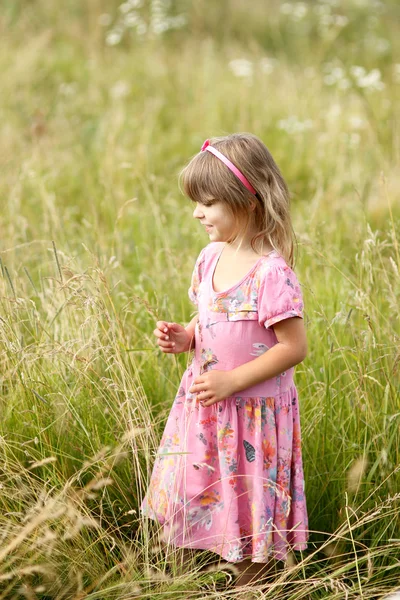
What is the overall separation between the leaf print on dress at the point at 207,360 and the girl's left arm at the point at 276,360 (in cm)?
10

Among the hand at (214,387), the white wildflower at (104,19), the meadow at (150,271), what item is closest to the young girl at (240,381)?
the hand at (214,387)

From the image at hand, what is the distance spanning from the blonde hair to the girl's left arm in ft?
0.70

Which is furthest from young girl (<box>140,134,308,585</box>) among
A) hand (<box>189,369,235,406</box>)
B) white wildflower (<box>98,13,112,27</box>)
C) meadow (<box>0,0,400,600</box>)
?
white wildflower (<box>98,13,112,27</box>)

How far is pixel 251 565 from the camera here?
6.73 ft

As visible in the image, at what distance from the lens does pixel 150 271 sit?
10.9 feet

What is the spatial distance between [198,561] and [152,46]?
6292mm

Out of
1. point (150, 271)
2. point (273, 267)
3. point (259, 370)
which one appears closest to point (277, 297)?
point (273, 267)

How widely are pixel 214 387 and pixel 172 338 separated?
0.25 meters

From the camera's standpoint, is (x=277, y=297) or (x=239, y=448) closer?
(x=277, y=297)

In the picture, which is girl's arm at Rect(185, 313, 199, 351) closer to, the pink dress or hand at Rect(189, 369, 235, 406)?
the pink dress

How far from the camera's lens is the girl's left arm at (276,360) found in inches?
74.5

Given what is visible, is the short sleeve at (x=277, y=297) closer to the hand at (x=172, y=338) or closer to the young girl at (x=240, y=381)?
the young girl at (x=240, y=381)

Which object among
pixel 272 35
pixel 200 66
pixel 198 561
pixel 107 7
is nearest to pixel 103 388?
pixel 198 561

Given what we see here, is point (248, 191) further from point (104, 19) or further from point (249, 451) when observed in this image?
point (104, 19)
